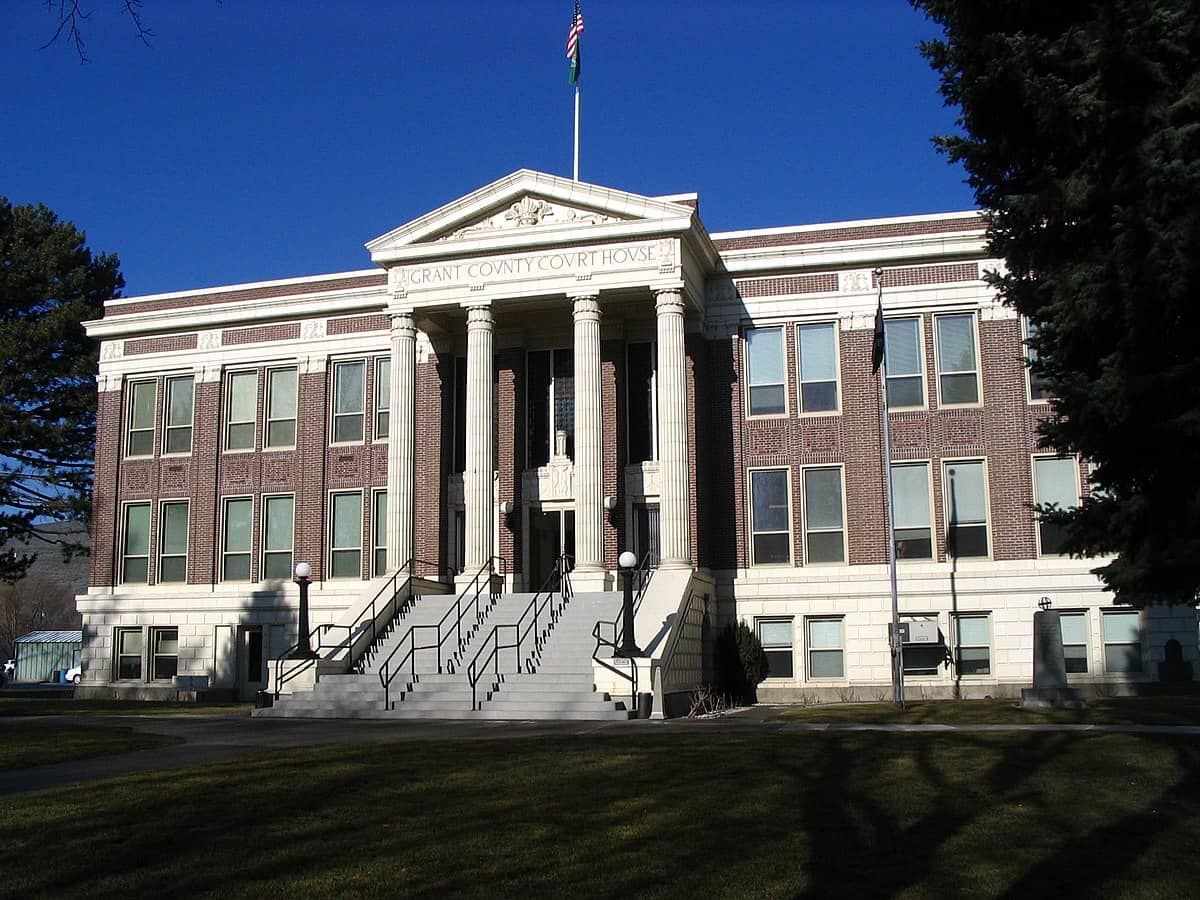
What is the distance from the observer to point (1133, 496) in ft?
45.2

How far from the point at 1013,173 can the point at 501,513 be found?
19532 mm

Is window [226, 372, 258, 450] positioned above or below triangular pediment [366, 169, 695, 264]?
below

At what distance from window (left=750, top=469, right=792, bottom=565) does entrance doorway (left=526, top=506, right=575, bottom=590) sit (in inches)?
188

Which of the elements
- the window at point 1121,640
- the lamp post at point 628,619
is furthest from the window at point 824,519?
the lamp post at point 628,619

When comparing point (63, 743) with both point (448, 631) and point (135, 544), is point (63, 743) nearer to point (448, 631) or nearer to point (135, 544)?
point (448, 631)

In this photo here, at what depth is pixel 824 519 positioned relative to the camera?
31.5 m

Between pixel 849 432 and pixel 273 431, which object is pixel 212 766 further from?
pixel 273 431

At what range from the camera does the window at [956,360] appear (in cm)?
3133

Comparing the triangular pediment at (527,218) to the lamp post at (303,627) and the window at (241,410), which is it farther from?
the lamp post at (303,627)

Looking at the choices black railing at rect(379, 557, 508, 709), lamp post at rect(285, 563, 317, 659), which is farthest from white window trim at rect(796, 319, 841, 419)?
lamp post at rect(285, 563, 317, 659)

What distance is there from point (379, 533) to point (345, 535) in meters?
1.20

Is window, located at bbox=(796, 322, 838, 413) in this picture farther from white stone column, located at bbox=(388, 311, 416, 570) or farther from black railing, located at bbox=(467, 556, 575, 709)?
white stone column, located at bbox=(388, 311, 416, 570)

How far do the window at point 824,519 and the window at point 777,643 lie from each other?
1.88 metres

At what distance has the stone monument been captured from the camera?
2277 centimetres
